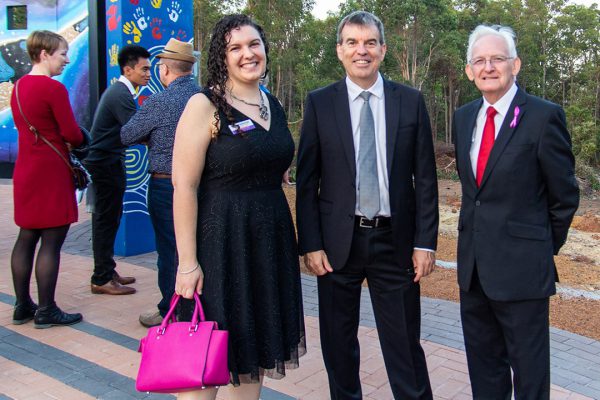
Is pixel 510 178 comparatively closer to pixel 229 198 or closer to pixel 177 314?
pixel 229 198

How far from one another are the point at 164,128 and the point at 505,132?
2054 millimetres

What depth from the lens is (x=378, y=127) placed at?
259 centimetres

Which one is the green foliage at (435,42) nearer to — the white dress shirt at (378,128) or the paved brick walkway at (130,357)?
the paved brick walkway at (130,357)

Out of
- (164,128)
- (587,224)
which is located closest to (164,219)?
(164,128)

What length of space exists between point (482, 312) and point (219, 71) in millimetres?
1604

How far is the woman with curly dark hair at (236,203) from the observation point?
2.23m

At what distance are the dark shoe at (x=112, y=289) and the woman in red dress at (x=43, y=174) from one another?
71cm

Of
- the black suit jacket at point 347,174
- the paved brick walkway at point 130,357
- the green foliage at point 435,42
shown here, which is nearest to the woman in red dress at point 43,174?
the paved brick walkway at point 130,357

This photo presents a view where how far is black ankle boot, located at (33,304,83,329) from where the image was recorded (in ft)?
13.6

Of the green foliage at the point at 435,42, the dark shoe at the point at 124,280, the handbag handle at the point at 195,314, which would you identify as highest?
the green foliage at the point at 435,42

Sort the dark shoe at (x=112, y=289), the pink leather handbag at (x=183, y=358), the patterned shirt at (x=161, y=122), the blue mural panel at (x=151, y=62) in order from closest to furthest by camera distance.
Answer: the pink leather handbag at (x=183, y=358), the patterned shirt at (x=161, y=122), the dark shoe at (x=112, y=289), the blue mural panel at (x=151, y=62)

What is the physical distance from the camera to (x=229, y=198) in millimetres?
2316

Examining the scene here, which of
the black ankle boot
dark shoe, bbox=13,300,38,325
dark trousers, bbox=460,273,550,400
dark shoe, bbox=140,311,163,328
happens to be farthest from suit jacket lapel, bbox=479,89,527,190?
dark shoe, bbox=13,300,38,325

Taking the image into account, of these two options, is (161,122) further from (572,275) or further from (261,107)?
(572,275)
